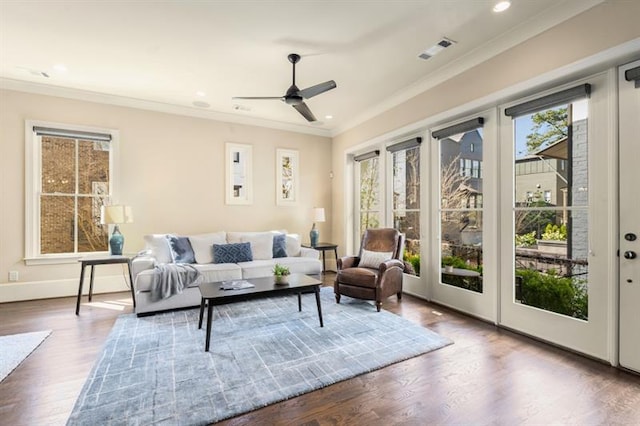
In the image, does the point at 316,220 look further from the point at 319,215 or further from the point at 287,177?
the point at 287,177

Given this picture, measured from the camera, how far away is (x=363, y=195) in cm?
587

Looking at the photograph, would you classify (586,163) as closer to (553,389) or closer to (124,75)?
(553,389)

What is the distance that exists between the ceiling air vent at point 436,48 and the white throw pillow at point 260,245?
342 cm

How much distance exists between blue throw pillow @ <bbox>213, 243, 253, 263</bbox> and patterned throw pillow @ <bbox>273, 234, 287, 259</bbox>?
1.57 ft

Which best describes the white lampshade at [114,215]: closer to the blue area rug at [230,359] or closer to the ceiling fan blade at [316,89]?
the blue area rug at [230,359]

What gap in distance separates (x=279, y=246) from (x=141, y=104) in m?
3.18

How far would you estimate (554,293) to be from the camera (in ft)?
9.50

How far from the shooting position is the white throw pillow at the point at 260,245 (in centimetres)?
493

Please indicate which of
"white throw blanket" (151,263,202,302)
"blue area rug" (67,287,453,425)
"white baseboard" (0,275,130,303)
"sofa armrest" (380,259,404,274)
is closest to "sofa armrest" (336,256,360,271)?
"sofa armrest" (380,259,404,274)

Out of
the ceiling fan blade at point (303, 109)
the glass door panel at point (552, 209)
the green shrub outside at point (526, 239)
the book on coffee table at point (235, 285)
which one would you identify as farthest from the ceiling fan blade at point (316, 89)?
the green shrub outside at point (526, 239)

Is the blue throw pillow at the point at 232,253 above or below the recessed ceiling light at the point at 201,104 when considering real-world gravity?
below

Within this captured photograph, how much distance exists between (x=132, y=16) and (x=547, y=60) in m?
3.80

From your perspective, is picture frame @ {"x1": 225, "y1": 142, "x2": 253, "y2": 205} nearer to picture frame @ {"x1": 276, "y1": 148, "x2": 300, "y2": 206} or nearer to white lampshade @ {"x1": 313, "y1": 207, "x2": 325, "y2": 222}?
picture frame @ {"x1": 276, "y1": 148, "x2": 300, "y2": 206}

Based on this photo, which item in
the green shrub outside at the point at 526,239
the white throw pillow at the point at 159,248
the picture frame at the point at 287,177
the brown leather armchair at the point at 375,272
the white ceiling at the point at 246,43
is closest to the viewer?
the white ceiling at the point at 246,43
